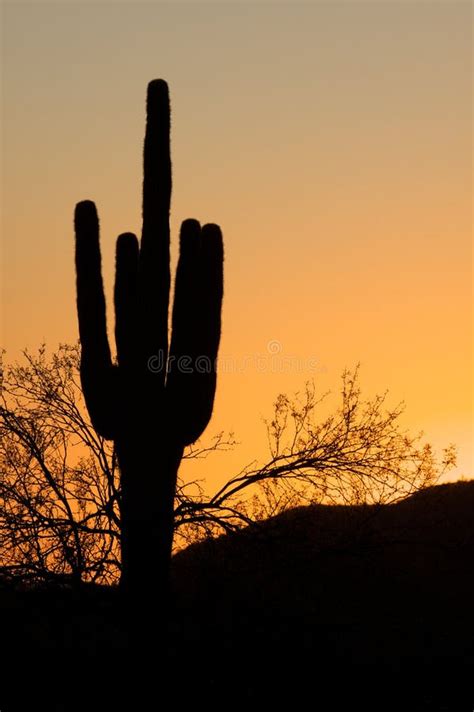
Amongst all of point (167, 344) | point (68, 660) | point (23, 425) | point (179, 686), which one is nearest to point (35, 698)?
point (68, 660)

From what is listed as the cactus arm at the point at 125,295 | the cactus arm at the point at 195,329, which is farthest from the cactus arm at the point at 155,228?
the cactus arm at the point at 125,295

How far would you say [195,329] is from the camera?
12.9 metres

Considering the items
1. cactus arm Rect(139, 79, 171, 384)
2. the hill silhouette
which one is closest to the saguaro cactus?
cactus arm Rect(139, 79, 171, 384)

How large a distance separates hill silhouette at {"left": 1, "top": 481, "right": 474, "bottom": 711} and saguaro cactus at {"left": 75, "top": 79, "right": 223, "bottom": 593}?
3.56 ft

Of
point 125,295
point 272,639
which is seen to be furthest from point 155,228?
point 272,639

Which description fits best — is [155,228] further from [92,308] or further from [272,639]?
[272,639]

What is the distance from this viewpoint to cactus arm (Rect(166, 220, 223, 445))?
12.9m

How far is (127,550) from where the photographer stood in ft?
43.7

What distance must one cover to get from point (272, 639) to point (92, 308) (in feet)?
18.3

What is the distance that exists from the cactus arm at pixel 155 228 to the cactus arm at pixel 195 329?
210 millimetres

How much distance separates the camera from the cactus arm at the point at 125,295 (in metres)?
13.2

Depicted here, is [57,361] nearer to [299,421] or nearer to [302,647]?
[299,421]

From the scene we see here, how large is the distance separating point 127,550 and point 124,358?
2.64 meters

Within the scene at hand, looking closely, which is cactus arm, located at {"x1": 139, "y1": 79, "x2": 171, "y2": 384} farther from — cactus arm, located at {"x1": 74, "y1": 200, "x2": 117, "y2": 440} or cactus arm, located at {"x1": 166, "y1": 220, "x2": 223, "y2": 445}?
cactus arm, located at {"x1": 74, "y1": 200, "x2": 117, "y2": 440}
